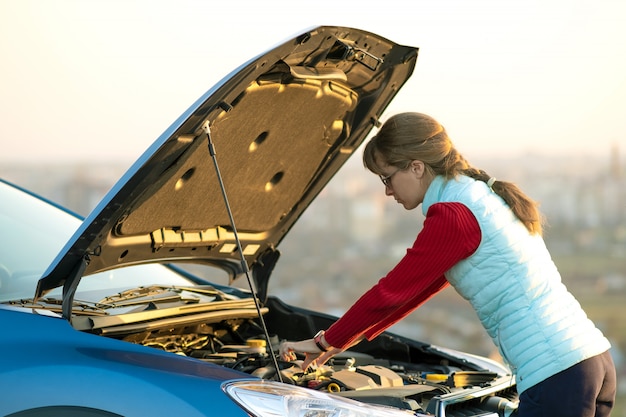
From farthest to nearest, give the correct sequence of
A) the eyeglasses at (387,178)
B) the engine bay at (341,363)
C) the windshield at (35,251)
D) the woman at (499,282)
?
the windshield at (35,251) < the engine bay at (341,363) < the eyeglasses at (387,178) < the woman at (499,282)

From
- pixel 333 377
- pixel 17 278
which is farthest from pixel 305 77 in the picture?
pixel 17 278

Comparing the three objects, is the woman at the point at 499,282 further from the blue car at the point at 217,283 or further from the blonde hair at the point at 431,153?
the blue car at the point at 217,283

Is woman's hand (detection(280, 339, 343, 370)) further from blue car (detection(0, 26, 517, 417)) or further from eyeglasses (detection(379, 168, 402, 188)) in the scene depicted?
eyeglasses (detection(379, 168, 402, 188))

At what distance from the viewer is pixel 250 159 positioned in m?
3.56

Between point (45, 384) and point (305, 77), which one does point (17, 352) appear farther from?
point (305, 77)

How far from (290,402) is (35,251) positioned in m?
1.47

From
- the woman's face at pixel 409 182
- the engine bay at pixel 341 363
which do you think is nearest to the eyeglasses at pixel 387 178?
the woman's face at pixel 409 182

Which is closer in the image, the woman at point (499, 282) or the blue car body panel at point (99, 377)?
the blue car body panel at point (99, 377)

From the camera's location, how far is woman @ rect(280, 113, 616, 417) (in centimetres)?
257

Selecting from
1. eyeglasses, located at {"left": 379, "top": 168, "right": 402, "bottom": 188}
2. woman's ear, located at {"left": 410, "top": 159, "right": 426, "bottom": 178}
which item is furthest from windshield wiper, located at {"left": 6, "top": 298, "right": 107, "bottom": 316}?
woman's ear, located at {"left": 410, "top": 159, "right": 426, "bottom": 178}

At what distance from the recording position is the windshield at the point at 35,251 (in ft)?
10.5

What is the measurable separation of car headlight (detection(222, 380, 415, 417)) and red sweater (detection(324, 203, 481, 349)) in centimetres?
28

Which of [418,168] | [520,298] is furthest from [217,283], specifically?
[520,298]

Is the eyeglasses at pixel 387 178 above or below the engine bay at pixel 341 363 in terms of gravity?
above
